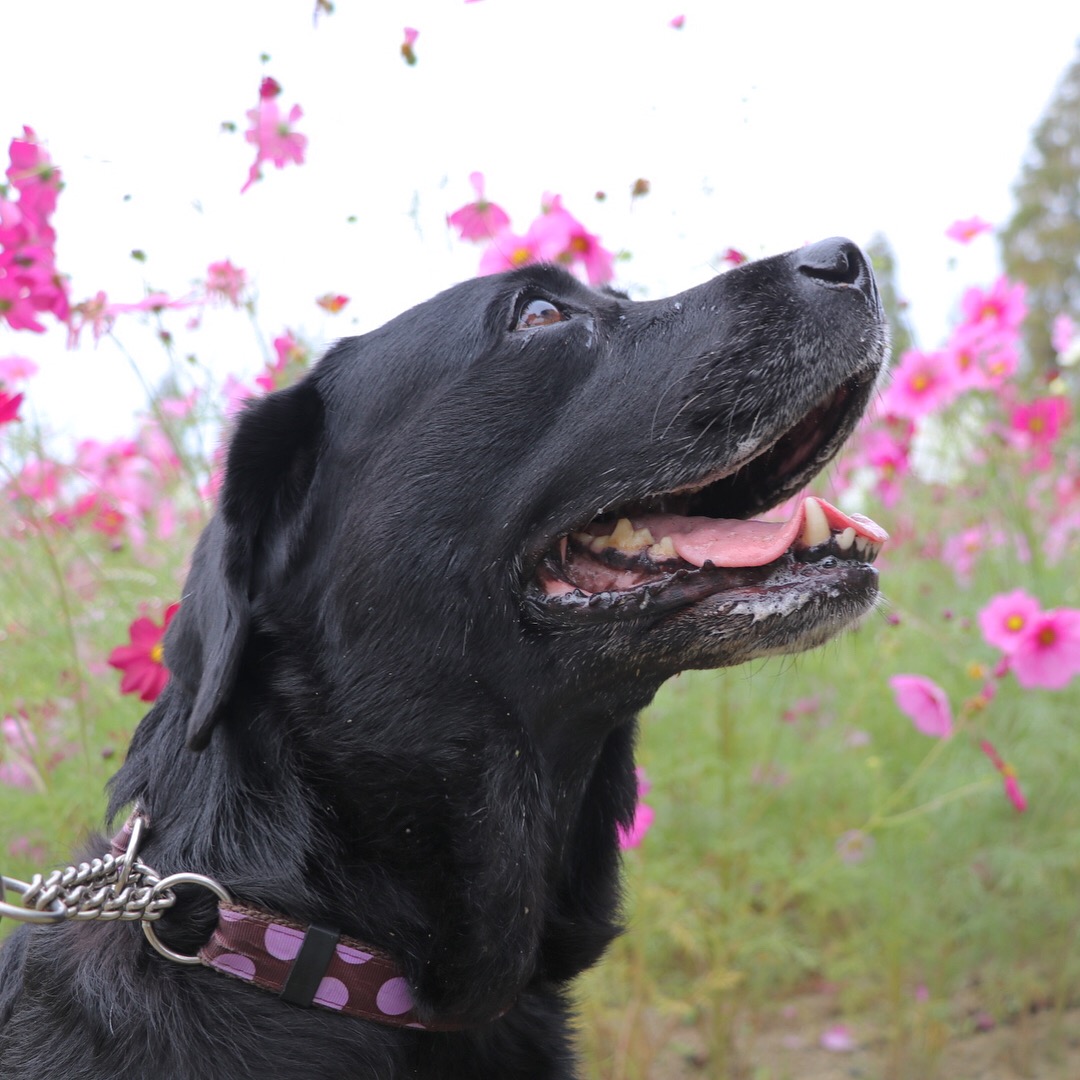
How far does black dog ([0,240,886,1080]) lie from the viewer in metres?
1.74

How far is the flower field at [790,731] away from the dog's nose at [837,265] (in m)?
0.66

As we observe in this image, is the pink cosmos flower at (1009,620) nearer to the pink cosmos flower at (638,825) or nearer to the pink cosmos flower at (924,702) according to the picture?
the pink cosmos flower at (924,702)

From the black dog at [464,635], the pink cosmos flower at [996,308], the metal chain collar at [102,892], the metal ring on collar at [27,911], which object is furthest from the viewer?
the pink cosmos flower at [996,308]

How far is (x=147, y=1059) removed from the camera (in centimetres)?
159

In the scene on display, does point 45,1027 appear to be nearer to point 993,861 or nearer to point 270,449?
point 270,449

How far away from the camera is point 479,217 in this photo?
269 cm

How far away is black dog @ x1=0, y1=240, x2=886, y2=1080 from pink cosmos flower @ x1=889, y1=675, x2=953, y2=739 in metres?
0.96

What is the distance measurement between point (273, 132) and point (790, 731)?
2.50 meters

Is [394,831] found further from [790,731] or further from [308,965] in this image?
[790,731]

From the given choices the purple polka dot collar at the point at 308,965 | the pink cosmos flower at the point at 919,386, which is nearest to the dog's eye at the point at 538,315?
the purple polka dot collar at the point at 308,965

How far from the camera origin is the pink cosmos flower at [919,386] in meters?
3.63

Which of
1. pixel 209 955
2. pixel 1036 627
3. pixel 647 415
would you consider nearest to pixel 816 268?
pixel 647 415

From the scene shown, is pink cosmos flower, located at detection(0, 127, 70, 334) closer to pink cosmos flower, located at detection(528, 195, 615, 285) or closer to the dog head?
the dog head

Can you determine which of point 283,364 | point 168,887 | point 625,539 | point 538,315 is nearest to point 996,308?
point 538,315
